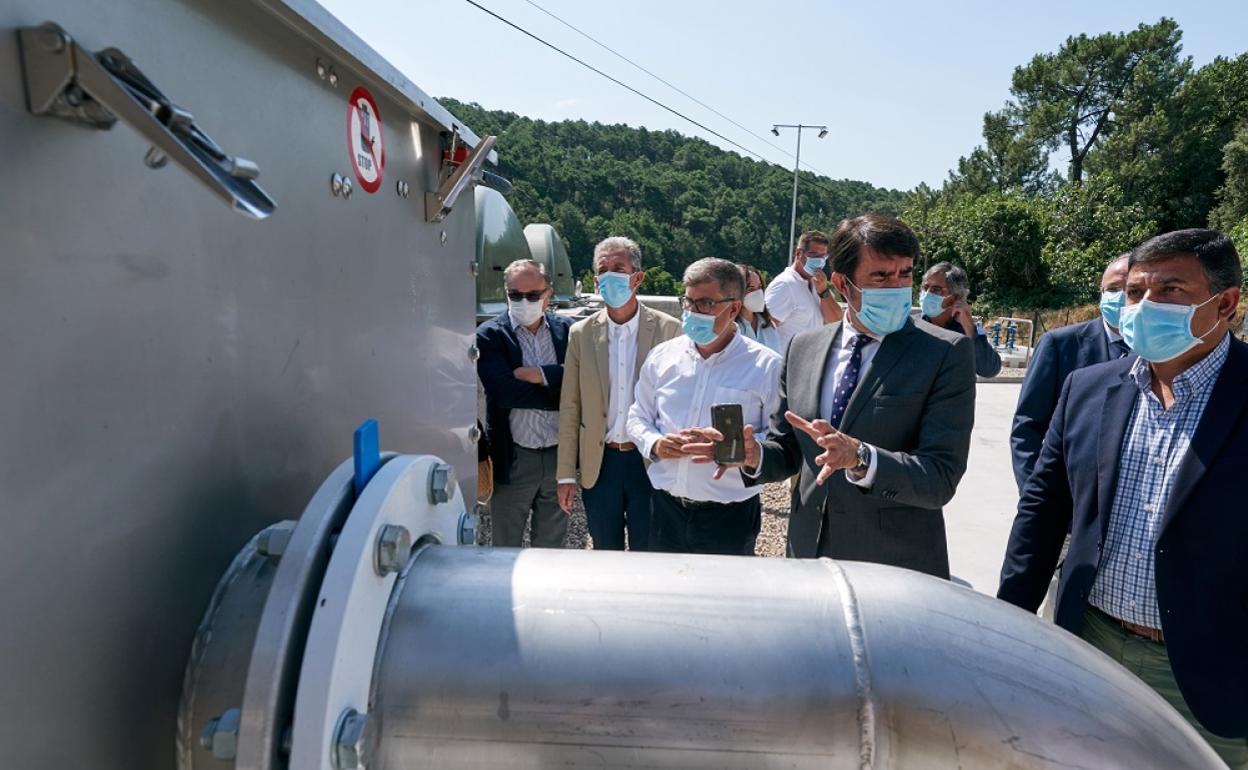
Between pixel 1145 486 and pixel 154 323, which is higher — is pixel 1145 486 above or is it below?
below

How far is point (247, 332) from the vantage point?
0.92 m

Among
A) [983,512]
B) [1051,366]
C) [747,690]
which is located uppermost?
[1051,366]

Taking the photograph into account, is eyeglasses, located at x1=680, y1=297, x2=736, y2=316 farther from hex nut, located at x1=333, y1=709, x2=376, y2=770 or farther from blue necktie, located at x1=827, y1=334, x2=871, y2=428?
hex nut, located at x1=333, y1=709, x2=376, y2=770

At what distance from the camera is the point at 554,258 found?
24.2ft

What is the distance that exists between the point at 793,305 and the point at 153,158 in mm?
5098

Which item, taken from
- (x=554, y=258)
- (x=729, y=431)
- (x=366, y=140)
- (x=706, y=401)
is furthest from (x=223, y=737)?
(x=554, y=258)

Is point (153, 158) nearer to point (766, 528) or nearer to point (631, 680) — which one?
point (631, 680)

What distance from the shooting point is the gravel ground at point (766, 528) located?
183 inches

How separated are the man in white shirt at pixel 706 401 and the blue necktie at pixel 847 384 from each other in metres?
0.42

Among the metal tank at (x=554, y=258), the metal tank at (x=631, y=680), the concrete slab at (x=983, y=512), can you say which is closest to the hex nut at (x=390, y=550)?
the metal tank at (x=631, y=680)

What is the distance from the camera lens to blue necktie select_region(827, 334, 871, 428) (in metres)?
2.20

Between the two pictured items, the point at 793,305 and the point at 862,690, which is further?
the point at 793,305

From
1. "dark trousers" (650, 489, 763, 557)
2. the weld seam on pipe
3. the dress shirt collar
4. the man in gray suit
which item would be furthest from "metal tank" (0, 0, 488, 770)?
the dress shirt collar

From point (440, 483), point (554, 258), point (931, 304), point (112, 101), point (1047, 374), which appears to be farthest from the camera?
point (554, 258)
